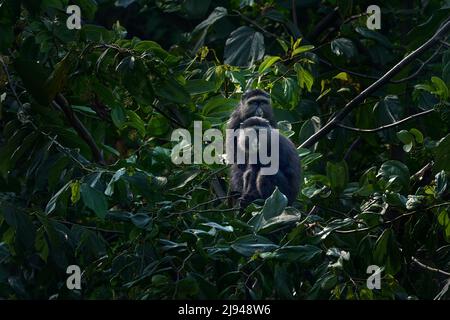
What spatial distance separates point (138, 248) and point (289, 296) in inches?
44.0

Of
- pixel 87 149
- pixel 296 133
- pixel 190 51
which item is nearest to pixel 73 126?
pixel 87 149

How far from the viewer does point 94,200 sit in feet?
20.4

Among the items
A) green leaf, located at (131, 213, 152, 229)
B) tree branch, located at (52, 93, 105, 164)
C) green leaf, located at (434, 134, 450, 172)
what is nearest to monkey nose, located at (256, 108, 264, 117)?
tree branch, located at (52, 93, 105, 164)

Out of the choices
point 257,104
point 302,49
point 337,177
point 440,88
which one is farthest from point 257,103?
point 440,88

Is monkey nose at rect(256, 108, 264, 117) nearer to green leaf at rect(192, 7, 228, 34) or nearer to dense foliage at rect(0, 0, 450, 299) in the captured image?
dense foliage at rect(0, 0, 450, 299)

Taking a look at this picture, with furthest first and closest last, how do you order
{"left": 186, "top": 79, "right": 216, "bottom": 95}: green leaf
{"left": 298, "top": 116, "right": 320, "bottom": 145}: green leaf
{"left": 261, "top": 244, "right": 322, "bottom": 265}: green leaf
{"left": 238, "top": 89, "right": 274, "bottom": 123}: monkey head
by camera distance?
1. {"left": 238, "top": 89, "right": 274, "bottom": 123}: monkey head
2. {"left": 298, "top": 116, "right": 320, "bottom": 145}: green leaf
3. {"left": 186, "top": 79, "right": 216, "bottom": 95}: green leaf
4. {"left": 261, "top": 244, "right": 322, "bottom": 265}: green leaf

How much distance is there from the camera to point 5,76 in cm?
695

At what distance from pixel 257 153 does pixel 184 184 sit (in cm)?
159

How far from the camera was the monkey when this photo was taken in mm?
8398

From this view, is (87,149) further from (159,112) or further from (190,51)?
(190,51)

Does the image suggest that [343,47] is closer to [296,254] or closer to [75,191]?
[75,191]

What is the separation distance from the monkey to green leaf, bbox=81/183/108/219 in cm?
198

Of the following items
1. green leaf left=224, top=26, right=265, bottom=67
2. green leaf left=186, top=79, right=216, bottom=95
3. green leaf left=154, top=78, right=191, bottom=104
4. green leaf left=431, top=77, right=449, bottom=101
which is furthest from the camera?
green leaf left=224, top=26, right=265, bottom=67

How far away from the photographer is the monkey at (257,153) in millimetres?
8398
